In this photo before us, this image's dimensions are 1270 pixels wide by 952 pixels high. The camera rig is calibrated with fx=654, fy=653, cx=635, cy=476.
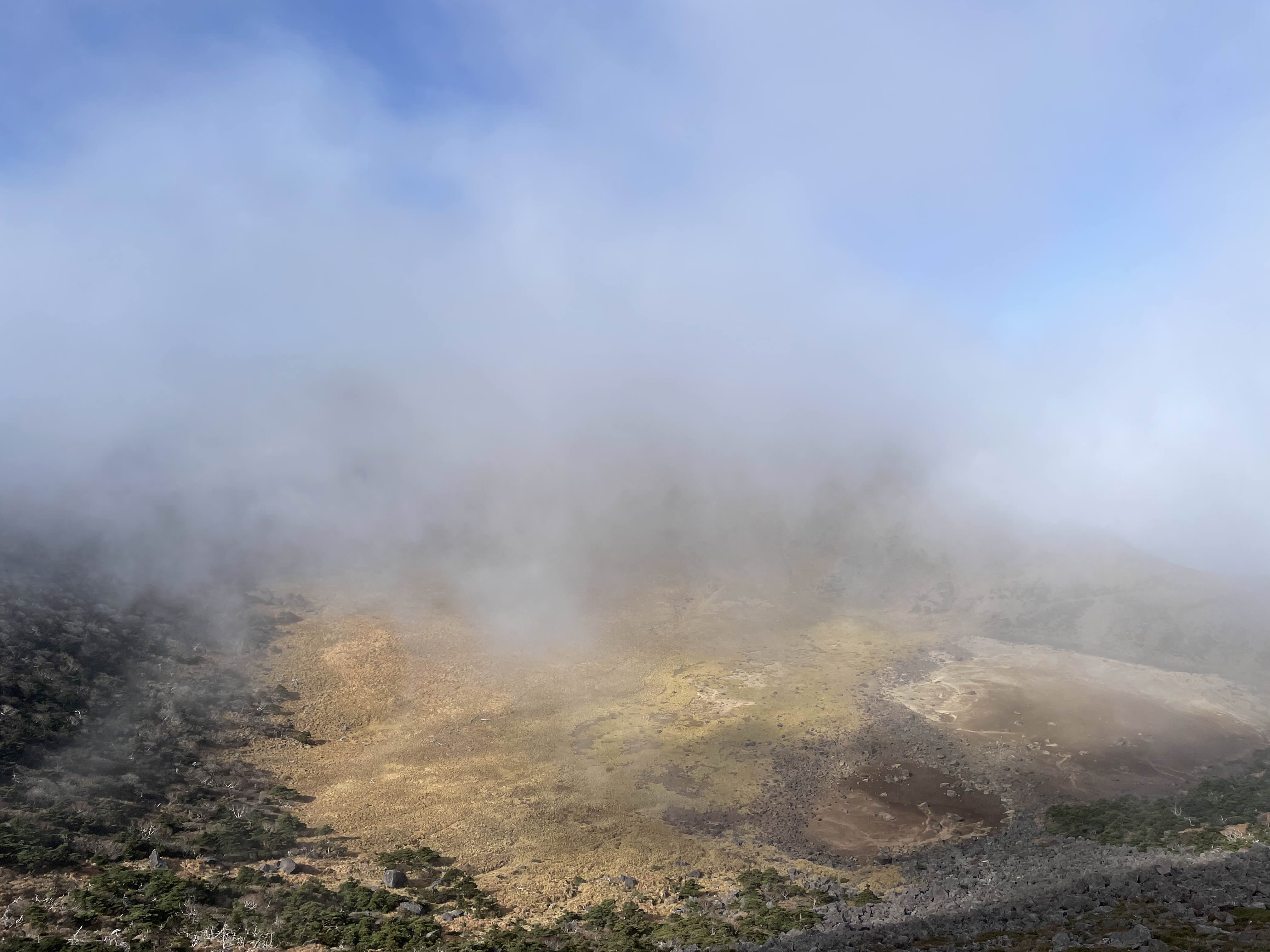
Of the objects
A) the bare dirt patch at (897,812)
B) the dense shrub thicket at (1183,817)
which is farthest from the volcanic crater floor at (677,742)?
the dense shrub thicket at (1183,817)

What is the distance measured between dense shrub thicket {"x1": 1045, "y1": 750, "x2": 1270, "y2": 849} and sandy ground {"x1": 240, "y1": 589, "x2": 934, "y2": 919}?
30.8 feet

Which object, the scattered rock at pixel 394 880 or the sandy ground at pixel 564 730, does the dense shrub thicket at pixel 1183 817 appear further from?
the scattered rock at pixel 394 880

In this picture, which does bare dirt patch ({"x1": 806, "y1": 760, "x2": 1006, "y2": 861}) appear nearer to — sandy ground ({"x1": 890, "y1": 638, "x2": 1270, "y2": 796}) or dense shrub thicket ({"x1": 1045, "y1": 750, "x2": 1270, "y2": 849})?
dense shrub thicket ({"x1": 1045, "y1": 750, "x2": 1270, "y2": 849})

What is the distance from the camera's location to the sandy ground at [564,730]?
84.8 ft

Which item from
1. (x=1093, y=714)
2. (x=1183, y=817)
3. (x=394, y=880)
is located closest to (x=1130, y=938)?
(x=1183, y=817)

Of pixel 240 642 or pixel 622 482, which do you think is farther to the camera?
pixel 622 482

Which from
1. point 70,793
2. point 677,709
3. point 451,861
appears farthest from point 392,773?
point 677,709

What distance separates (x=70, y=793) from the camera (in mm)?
26031

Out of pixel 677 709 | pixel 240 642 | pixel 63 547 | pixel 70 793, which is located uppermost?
pixel 63 547

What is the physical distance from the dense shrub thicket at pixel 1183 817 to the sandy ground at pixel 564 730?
30.8 ft

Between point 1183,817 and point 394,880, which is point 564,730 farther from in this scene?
point 1183,817

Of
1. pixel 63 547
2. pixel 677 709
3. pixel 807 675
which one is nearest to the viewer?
pixel 677 709

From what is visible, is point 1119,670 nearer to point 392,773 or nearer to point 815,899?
point 815,899

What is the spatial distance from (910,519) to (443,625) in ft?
184
